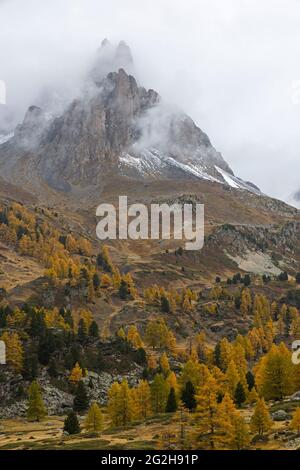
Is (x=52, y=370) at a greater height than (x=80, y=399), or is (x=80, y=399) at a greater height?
(x=52, y=370)

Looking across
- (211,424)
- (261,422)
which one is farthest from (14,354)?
(211,424)

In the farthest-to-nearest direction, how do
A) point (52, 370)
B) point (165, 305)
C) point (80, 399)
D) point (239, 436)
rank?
point (165, 305), point (52, 370), point (80, 399), point (239, 436)

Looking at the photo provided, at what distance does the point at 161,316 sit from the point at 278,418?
115m

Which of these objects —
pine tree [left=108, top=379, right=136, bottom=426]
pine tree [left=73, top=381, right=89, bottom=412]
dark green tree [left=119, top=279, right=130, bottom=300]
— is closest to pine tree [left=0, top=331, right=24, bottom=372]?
pine tree [left=73, top=381, right=89, bottom=412]

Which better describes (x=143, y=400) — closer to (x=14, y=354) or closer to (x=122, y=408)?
(x=122, y=408)

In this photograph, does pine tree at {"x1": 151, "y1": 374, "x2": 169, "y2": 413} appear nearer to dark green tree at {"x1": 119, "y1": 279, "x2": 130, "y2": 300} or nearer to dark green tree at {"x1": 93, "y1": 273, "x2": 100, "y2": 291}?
dark green tree at {"x1": 119, "y1": 279, "x2": 130, "y2": 300}

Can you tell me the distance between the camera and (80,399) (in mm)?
88062

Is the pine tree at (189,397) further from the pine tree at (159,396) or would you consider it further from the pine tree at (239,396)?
the pine tree at (239,396)

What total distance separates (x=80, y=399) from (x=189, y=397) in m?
23.5

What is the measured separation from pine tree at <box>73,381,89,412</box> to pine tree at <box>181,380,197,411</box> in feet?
67.6

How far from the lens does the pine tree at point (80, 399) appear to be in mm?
87625

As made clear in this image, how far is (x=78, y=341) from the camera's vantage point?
364ft
